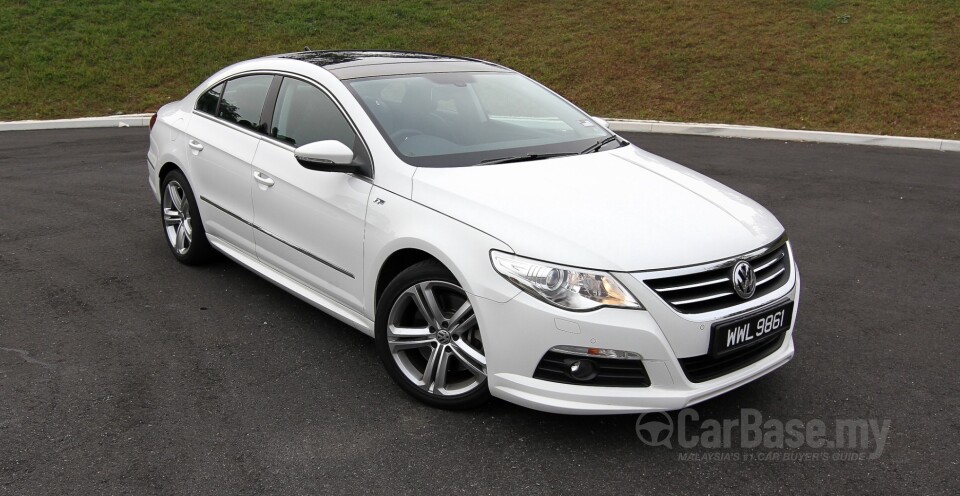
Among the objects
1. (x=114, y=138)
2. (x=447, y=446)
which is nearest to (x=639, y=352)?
(x=447, y=446)

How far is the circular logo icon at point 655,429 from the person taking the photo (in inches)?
147

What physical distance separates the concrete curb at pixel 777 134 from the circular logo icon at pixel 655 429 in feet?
30.0

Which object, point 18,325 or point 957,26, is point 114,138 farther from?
point 957,26

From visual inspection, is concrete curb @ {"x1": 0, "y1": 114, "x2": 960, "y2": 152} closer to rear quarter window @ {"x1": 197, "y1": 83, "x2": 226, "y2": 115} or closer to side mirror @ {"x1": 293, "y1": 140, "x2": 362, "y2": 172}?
rear quarter window @ {"x1": 197, "y1": 83, "x2": 226, "y2": 115}

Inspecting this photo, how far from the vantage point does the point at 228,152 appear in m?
5.34

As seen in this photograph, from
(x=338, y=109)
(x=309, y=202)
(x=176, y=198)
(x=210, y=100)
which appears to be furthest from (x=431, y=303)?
(x=176, y=198)

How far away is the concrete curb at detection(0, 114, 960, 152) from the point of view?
11461 millimetres

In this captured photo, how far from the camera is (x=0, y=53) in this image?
16125mm

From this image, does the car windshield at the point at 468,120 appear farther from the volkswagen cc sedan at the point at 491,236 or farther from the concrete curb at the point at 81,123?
the concrete curb at the point at 81,123

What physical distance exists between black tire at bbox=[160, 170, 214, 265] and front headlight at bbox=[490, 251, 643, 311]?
10.6 ft

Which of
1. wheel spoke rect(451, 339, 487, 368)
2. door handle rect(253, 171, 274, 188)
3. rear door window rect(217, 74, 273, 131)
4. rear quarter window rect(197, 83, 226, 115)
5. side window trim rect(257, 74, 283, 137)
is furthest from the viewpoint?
rear quarter window rect(197, 83, 226, 115)

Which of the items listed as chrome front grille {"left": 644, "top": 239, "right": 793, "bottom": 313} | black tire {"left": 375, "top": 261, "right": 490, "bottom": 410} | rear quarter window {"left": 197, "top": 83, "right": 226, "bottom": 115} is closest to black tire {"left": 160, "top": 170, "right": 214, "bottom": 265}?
rear quarter window {"left": 197, "top": 83, "right": 226, "bottom": 115}

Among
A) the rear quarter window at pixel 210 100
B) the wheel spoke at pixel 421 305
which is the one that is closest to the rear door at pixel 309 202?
the wheel spoke at pixel 421 305

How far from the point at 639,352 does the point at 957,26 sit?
15166 millimetres
